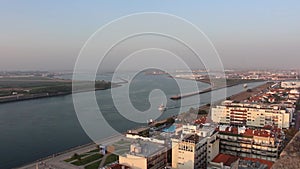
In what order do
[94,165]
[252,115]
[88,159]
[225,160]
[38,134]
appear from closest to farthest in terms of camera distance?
[225,160] < [94,165] < [88,159] < [38,134] < [252,115]

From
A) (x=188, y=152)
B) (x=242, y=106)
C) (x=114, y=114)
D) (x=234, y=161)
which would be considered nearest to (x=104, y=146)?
(x=188, y=152)

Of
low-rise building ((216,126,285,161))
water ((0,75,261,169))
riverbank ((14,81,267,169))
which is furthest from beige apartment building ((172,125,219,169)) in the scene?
water ((0,75,261,169))

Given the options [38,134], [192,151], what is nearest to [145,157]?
[192,151]

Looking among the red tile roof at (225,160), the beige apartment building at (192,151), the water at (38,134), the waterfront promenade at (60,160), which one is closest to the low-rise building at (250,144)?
the beige apartment building at (192,151)

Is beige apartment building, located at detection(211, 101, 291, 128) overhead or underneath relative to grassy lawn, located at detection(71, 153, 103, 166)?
overhead

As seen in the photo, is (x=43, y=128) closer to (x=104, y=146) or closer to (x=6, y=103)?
(x=104, y=146)

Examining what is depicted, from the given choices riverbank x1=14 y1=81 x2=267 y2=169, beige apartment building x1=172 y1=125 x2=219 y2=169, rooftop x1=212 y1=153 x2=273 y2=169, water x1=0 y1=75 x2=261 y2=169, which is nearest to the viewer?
rooftop x1=212 y1=153 x2=273 y2=169

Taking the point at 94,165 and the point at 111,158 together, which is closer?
the point at 94,165

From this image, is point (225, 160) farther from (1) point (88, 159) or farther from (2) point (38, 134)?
(2) point (38, 134)

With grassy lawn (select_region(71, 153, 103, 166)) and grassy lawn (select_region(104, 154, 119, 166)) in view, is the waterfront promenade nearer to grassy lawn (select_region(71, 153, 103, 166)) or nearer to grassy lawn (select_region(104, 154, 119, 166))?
grassy lawn (select_region(71, 153, 103, 166))
